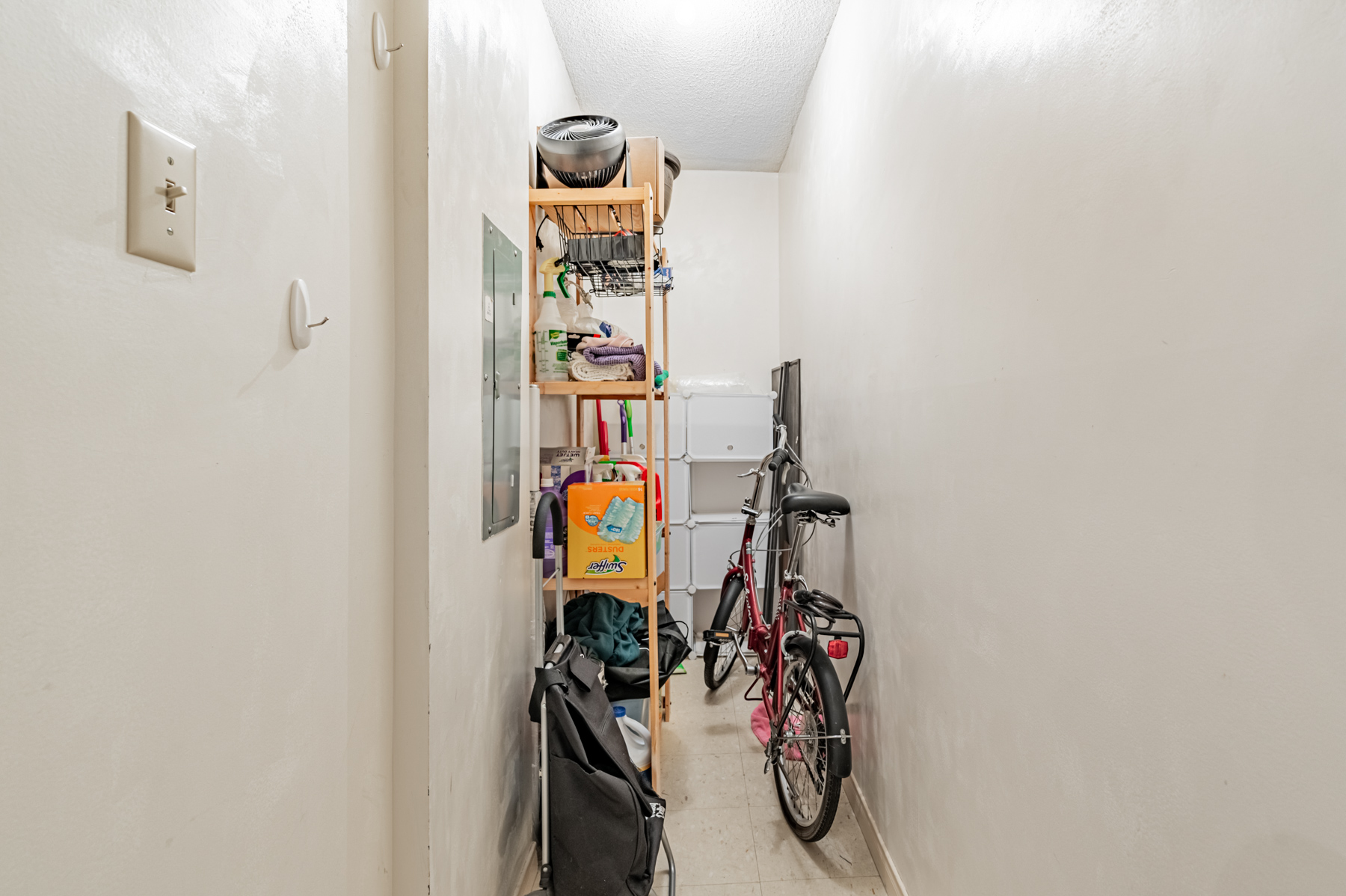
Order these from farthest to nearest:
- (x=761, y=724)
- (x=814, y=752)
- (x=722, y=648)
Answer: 1. (x=722, y=648)
2. (x=761, y=724)
3. (x=814, y=752)

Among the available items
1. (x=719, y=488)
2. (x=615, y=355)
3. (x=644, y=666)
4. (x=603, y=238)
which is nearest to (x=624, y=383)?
(x=615, y=355)

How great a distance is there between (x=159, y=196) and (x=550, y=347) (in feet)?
4.67

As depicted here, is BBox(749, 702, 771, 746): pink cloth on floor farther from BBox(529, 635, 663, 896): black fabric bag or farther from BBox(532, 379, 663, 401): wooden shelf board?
BBox(532, 379, 663, 401): wooden shelf board

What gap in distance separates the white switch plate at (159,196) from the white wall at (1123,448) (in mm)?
1136

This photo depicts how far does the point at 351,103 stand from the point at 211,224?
0.45 m

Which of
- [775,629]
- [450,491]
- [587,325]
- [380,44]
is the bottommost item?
[775,629]

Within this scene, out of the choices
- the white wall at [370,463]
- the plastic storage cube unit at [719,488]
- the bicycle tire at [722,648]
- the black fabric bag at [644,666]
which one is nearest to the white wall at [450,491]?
the white wall at [370,463]

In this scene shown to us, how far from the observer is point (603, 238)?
7.29 feet

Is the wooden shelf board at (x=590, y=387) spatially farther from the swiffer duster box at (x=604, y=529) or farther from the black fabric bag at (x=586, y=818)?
the black fabric bag at (x=586, y=818)

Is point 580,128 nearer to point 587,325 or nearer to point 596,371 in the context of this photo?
point 587,325

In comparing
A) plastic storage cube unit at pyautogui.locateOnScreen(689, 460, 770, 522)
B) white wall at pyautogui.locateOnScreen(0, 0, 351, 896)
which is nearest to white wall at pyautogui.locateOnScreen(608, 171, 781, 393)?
plastic storage cube unit at pyautogui.locateOnScreen(689, 460, 770, 522)

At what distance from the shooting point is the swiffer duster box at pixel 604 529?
2.03 meters

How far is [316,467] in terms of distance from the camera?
34.5 inches

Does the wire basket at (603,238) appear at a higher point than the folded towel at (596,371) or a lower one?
higher
